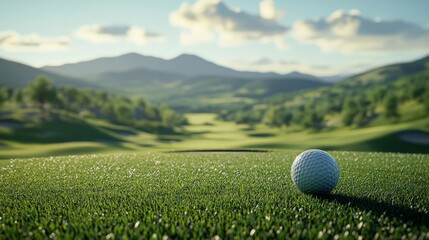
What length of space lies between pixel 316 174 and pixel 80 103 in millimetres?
115874

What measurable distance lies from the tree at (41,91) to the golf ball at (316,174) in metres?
75.6

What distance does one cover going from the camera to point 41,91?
73.6 metres

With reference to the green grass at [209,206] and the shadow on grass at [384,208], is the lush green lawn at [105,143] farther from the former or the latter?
the shadow on grass at [384,208]

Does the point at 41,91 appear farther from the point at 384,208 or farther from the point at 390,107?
the point at 390,107

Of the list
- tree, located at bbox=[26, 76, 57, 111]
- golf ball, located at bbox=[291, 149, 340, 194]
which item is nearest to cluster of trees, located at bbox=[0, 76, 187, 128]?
tree, located at bbox=[26, 76, 57, 111]

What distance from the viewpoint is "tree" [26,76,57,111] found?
73.0 m

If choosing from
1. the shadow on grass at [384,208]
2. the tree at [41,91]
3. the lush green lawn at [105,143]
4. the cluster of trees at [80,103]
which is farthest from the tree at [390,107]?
the shadow on grass at [384,208]

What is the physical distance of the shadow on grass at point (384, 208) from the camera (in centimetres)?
788

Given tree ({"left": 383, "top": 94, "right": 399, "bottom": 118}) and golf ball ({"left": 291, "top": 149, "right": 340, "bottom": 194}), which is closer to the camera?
golf ball ({"left": 291, "top": 149, "right": 340, "bottom": 194})

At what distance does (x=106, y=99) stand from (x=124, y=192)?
12410 centimetres

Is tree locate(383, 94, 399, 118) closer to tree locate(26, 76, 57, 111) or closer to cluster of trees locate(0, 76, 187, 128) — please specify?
cluster of trees locate(0, 76, 187, 128)

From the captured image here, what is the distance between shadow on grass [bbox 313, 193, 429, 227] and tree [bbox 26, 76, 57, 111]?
76510 millimetres

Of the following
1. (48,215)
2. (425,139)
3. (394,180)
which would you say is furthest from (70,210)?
(425,139)

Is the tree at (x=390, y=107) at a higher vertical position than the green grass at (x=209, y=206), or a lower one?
higher
